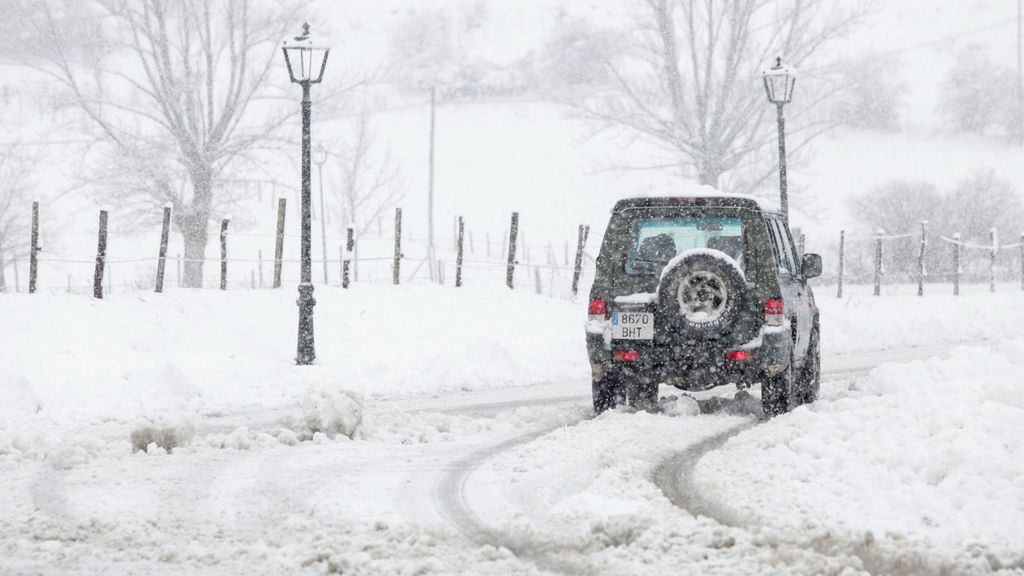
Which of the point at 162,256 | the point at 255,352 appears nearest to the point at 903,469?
the point at 255,352

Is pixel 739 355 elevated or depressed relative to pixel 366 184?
depressed

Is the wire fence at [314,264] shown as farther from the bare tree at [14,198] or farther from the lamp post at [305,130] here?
the lamp post at [305,130]

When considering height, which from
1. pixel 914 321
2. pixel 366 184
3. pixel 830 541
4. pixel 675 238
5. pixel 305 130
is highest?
pixel 366 184

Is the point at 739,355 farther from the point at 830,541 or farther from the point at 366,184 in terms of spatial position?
the point at 366,184

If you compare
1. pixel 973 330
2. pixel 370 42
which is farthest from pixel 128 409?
pixel 370 42

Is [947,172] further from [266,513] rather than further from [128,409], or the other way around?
[266,513]

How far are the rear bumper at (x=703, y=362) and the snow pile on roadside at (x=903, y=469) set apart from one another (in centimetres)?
54

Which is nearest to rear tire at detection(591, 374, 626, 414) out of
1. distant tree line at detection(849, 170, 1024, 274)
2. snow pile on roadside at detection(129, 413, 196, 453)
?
snow pile on roadside at detection(129, 413, 196, 453)

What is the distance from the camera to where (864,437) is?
7.57m

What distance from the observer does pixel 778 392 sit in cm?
1001

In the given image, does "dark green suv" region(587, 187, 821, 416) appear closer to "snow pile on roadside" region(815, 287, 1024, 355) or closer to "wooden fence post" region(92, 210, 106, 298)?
"wooden fence post" region(92, 210, 106, 298)

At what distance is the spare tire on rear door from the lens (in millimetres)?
9453

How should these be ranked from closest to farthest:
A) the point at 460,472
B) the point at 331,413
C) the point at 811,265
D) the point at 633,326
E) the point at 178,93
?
the point at 460,472, the point at 331,413, the point at 633,326, the point at 811,265, the point at 178,93

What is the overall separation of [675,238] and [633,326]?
83cm
